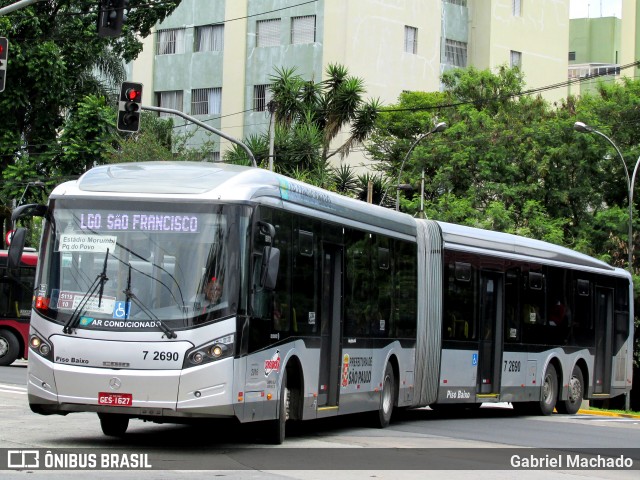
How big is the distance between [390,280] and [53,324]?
6.90m

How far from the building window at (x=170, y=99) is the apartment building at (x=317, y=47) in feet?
0.18

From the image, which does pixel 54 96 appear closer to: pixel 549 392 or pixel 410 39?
pixel 410 39

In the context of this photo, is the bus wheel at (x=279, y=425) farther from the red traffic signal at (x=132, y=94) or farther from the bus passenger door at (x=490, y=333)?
the red traffic signal at (x=132, y=94)

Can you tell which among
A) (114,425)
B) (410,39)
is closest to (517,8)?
(410,39)

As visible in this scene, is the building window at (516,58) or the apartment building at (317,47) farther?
the building window at (516,58)

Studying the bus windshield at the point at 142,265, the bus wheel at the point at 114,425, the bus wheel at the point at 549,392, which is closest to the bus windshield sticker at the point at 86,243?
the bus windshield at the point at 142,265

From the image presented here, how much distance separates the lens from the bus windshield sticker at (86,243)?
1355cm

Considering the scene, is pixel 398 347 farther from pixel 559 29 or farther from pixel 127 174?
pixel 559 29

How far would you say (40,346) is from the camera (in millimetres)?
13539

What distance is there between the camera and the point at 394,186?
163ft

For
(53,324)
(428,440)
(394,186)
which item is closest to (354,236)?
(428,440)

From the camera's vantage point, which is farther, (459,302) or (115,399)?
(459,302)

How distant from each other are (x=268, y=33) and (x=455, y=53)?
36.7 feet

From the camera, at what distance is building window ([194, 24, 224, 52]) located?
65.6 m
